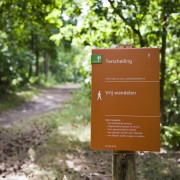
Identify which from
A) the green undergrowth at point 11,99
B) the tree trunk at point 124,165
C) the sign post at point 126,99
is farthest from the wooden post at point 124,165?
the green undergrowth at point 11,99

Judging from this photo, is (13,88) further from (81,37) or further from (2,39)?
(81,37)

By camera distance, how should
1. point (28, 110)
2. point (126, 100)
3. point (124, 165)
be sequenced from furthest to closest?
1. point (28, 110)
2. point (124, 165)
3. point (126, 100)

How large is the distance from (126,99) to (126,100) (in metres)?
0.01

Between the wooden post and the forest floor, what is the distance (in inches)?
69.0

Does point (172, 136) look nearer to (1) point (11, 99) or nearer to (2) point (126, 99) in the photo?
(2) point (126, 99)

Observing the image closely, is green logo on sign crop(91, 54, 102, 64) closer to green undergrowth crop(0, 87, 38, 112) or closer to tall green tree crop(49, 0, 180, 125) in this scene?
tall green tree crop(49, 0, 180, 125)

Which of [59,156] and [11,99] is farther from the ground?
[59,156]

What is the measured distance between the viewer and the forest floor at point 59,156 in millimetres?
6407

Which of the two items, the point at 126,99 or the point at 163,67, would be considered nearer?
the point at 126,99

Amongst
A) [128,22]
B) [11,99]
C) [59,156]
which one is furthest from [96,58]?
[11,99]

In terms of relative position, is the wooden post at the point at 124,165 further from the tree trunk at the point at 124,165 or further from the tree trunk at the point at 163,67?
the tree trunk at the point at 163,67

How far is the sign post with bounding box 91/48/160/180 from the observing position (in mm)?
4113

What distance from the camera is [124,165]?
439 centimetres

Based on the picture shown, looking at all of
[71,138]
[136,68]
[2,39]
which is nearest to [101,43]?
[71,138]
